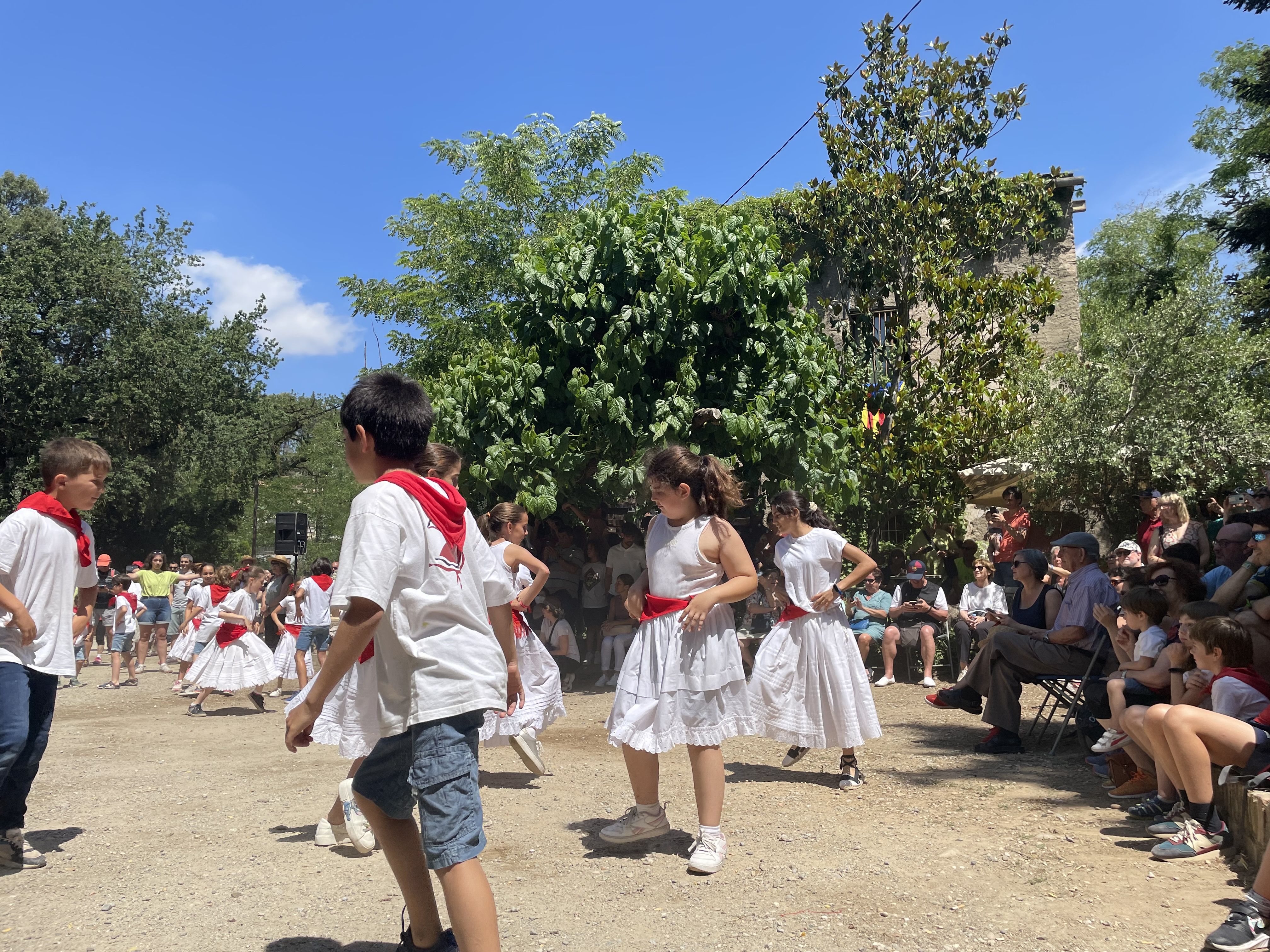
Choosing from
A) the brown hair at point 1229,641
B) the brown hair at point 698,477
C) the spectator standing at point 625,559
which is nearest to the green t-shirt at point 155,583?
the spectator standing at point 625,559

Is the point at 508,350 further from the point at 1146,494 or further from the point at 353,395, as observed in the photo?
the point at 353,395

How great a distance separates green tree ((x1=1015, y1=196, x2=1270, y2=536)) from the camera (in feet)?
42.6

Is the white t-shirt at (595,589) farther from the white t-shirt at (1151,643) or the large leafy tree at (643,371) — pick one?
the white t-shirt at (1151,643)

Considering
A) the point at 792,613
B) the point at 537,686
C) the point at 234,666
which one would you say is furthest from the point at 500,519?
the point at 234,666

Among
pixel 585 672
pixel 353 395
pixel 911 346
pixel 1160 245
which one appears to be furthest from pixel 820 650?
pixel 1160 245

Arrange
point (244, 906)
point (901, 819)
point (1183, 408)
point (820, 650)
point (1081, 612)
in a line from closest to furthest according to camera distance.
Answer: point (244, 906) → point (901, 819) → point (820, 650) → point (1081, 612) → point (1183, 408)

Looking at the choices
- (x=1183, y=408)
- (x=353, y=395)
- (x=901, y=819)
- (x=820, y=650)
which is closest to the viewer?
(x=353, y=395)

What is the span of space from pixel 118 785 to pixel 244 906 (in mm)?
3174

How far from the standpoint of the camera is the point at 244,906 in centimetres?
404

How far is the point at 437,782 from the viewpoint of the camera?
2.80m

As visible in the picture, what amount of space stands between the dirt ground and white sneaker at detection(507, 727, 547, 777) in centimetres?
11

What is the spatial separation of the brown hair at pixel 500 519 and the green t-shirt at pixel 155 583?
1066 centimetres

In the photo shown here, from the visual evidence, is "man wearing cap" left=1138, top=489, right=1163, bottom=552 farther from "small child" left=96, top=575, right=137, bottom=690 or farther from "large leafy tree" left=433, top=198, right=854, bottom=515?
"small child" left=96, top=575, right=137, bottom=690

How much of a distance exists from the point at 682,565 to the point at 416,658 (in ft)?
6.52
